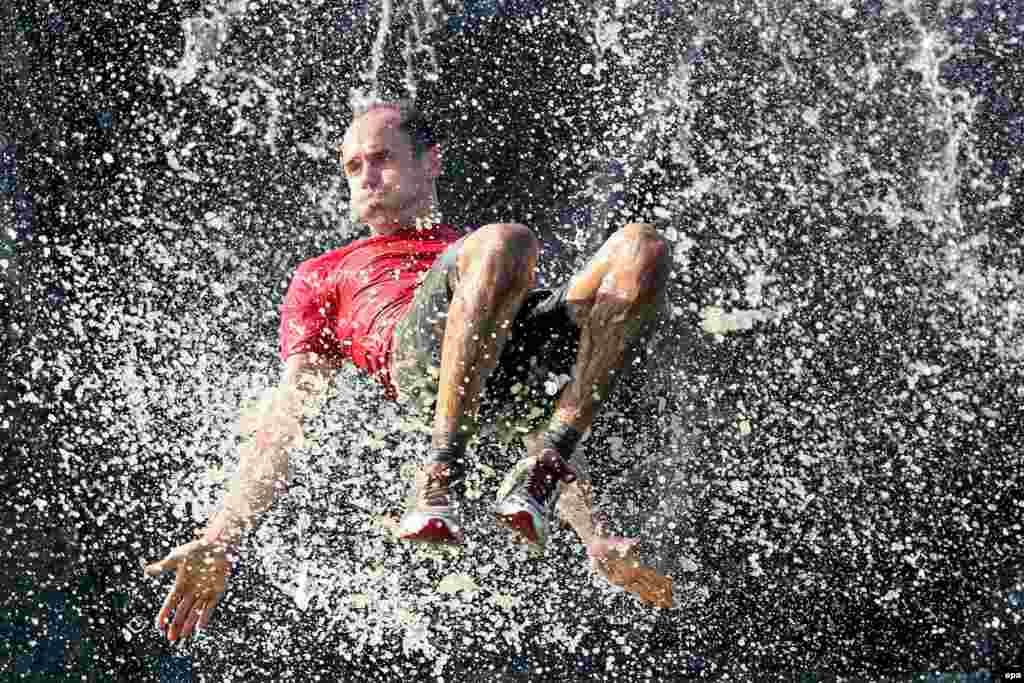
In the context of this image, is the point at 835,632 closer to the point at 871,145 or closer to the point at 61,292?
the point at 871,145

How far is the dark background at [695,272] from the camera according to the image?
18.0ft

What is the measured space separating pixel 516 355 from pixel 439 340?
192 mm

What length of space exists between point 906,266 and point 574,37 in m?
1.85

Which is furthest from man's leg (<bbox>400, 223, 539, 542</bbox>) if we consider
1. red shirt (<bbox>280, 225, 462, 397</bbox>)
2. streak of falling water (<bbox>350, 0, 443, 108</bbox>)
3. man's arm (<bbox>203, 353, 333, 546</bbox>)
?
streak of falling water (<bbox>350, 0, 443, 108</bbox>)

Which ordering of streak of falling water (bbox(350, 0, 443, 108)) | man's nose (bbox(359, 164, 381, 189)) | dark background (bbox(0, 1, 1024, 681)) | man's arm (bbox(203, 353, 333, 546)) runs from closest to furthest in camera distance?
man's arm (bbox(203, 353, 333, 546)) → man's nose (bbox(359, 164, 381, 189)) → dark background (bbox(0, 1, 1024, 681)) → streak of falling water (bbox(350, 0, 443, 108))

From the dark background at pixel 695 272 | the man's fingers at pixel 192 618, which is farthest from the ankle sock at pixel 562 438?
the dark background at pixel 695 272

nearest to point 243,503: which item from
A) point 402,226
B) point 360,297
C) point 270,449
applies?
point 270,449

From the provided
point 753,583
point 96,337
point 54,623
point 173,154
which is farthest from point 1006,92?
point 54,623

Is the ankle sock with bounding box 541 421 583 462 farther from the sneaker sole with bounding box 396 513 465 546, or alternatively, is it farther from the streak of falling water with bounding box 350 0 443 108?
the streak of falling water with bounding box 350 0 443 108

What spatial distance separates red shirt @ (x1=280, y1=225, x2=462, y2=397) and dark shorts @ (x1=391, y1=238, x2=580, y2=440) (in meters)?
0.19

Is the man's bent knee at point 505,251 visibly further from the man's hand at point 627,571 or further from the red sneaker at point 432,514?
the man's hand at point 627,571

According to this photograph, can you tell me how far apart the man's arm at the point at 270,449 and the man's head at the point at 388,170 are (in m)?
0.44

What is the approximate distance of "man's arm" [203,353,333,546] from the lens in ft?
9.60

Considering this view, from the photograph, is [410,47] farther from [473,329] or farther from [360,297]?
[473,329]
